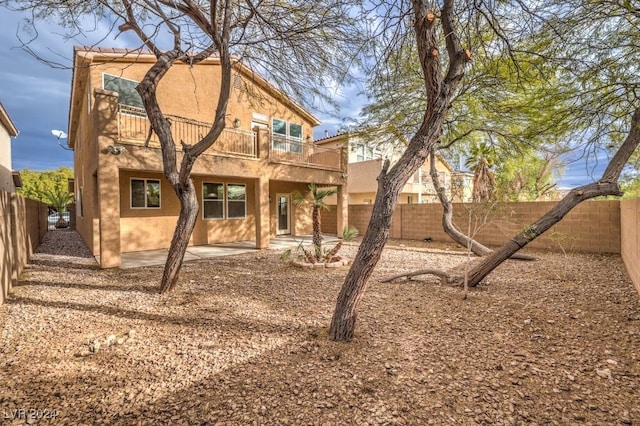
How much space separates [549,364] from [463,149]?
1084cm

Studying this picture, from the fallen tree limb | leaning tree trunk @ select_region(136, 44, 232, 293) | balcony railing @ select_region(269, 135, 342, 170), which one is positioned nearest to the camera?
leaning tree trunk @ select_region(136, 44, 232, 293)

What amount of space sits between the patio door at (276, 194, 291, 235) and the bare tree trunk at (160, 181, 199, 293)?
8984 millimetres

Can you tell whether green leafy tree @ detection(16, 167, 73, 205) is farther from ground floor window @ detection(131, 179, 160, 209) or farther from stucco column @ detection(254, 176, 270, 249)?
stucco column @ detection(254, 176, 270, 249)

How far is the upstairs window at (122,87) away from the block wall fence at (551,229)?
971 centimetres

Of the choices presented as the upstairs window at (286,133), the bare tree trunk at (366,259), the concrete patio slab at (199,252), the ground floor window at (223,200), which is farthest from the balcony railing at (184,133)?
the bare tree trunk at (366,259)

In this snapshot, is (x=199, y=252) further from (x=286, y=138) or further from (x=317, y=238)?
(x=286, y=138)

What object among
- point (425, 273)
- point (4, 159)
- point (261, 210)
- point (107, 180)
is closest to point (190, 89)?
point (261, 210)

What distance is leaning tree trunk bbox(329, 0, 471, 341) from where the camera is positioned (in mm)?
3611

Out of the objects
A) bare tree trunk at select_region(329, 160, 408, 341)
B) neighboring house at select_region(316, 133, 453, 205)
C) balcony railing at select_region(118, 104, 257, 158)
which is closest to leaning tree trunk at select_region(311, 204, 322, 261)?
balcony railing at select_region(118, 104, 257, 158)

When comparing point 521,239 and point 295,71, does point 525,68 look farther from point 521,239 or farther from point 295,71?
point 295,71

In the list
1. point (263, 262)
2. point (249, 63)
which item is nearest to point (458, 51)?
point (249, 63)

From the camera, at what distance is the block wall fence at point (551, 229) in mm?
9182

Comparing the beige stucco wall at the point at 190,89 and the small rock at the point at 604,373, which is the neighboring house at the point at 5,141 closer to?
the beige stucco wall at the point at 190,89

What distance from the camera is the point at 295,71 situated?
6.85m
